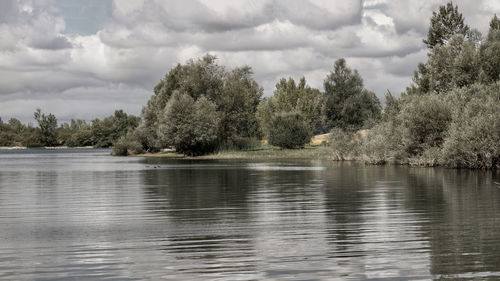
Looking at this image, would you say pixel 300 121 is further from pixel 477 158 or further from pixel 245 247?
pixel 245 247

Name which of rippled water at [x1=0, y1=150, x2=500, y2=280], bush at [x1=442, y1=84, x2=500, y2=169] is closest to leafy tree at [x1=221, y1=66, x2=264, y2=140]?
bush at [x1=442, y1=84, x2=500, y2=169]

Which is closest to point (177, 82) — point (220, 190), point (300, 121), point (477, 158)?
point (300, 121)

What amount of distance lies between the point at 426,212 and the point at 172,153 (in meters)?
107

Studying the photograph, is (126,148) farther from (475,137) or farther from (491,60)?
(475,137)

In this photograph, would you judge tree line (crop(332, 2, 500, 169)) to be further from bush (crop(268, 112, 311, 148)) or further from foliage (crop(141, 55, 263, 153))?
foliage (crop(141, 55, 263, 153))

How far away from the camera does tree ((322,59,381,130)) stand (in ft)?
371

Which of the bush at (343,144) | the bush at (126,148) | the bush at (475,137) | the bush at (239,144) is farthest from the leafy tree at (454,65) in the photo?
the bush at (126,148)

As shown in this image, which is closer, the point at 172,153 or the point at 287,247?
the point at 287,247

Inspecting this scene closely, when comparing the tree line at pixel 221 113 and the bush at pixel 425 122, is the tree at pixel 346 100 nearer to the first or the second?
the tree line at pixel 221 113

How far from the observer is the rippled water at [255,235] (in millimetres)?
11688

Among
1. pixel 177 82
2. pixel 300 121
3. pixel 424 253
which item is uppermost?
pixel 177 82

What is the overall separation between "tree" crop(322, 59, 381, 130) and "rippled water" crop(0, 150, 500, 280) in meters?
82.6

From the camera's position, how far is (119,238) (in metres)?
16.3

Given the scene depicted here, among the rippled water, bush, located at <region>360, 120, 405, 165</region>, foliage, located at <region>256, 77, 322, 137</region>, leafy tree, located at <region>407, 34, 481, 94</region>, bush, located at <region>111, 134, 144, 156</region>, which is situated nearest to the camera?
the rippled water
